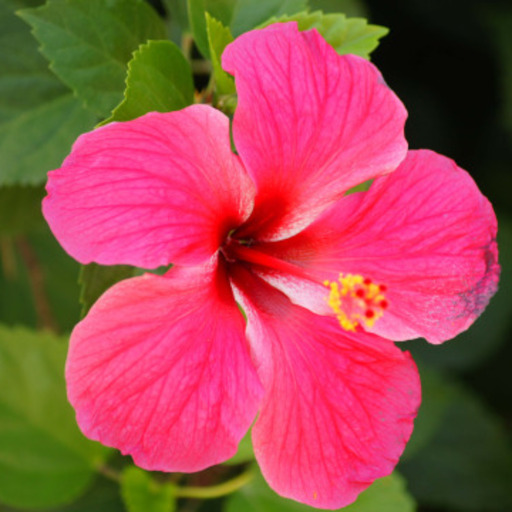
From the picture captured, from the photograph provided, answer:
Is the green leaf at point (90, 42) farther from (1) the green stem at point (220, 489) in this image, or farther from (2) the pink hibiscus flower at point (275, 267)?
(1) the green stem at point (220, 489)

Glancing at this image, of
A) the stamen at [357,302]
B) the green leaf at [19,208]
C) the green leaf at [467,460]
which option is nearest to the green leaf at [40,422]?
the green leaf at [19,208]

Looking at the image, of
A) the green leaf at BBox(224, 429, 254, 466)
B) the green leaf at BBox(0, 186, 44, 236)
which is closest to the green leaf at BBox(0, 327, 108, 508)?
the green leaf at BBox(0, 186, 44, 236)

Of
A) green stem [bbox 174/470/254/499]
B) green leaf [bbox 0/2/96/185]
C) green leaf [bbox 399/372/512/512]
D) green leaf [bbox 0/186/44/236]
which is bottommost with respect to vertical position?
green leaf [bbox 399/372/512/512]

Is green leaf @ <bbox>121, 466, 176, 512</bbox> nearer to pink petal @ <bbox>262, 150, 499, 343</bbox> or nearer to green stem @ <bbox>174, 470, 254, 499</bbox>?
green stem @ <bbox>174, 470, 254, 499</bbox>

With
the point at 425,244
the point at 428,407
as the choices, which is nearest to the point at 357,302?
the point at 425,244

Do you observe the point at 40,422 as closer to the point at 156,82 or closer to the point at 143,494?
the point at 143,494
